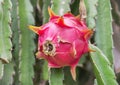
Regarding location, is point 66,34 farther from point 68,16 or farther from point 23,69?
point 23,69

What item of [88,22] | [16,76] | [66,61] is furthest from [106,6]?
[16,76]

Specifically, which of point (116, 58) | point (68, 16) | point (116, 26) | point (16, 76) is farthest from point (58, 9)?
point (116, 26)

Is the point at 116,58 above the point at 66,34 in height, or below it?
below

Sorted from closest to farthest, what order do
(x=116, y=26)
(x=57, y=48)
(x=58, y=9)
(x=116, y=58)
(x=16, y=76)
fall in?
(x=57, y=48), (x=58, y=9), (x=16, y=76), (x=116, y=58), (x=116, y=26)

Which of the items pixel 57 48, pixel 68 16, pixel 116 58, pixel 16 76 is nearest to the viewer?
pixel 57 48

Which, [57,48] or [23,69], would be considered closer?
[57,48]

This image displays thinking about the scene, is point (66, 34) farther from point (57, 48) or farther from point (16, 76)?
point (16, 76)

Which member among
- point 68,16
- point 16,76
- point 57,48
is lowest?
point 16,76
